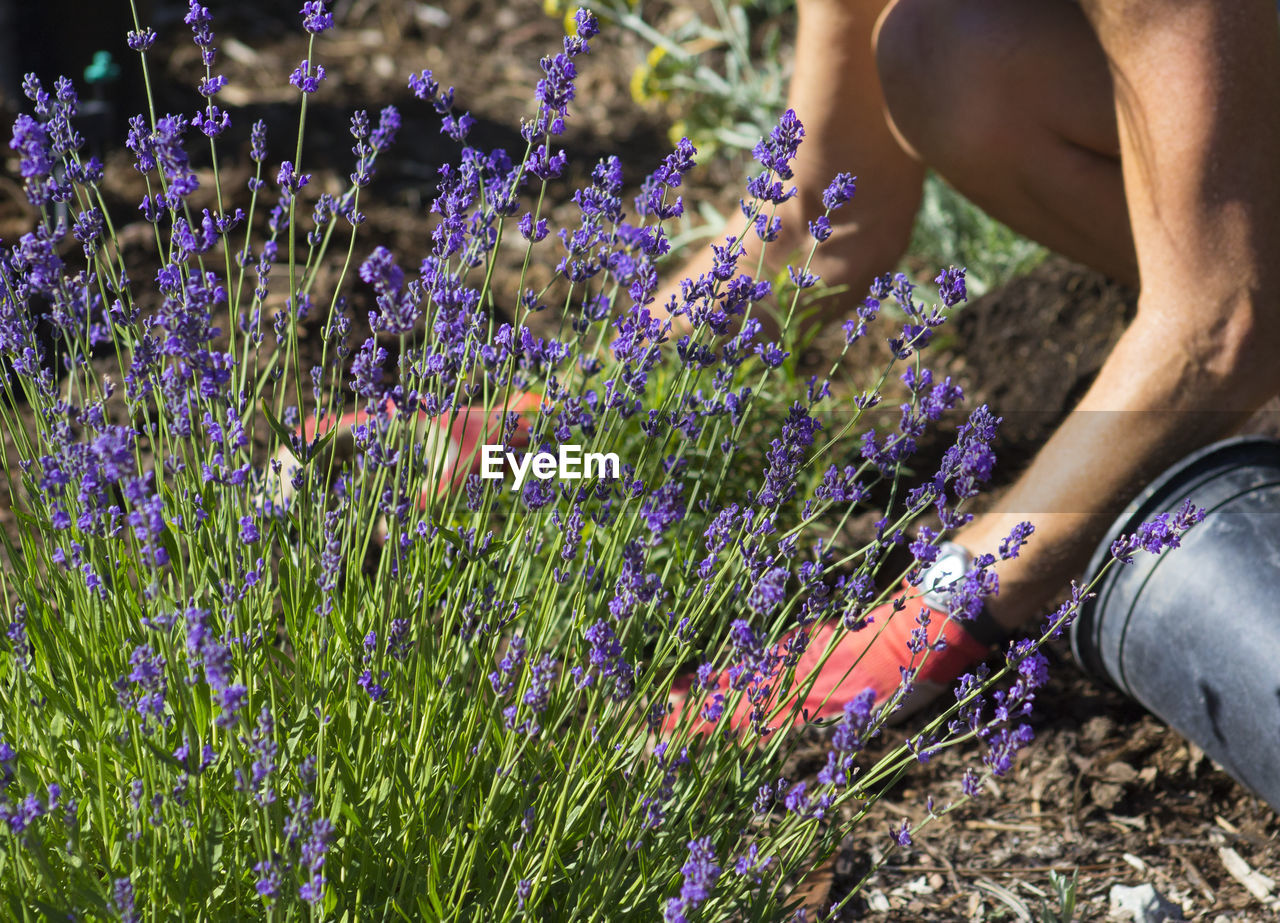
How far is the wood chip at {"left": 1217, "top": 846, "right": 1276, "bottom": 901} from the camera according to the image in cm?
170

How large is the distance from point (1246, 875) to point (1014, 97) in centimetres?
146

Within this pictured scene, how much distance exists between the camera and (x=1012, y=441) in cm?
280

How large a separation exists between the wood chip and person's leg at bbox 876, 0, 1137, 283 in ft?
4.05

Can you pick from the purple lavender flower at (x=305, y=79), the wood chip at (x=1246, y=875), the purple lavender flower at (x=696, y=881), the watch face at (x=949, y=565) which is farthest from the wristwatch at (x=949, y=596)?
the purple lavender flower at (x=305, y=79)

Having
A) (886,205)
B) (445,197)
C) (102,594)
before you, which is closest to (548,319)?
(886,205)

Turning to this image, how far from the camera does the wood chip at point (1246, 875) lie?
1.70 metres

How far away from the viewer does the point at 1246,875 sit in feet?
5.69

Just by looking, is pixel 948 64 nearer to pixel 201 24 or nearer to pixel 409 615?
pixel 201 24

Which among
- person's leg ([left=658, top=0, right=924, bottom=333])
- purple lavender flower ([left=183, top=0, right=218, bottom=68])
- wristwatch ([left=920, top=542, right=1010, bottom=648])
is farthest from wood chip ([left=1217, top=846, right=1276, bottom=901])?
purple lavender flower ([left=183, top=0, right=218, bottom=68])

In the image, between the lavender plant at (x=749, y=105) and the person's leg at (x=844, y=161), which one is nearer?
the person's leg at (x=844, y=161)

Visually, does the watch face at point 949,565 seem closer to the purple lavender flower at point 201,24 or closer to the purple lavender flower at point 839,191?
the purple lavender flower at point 839,191

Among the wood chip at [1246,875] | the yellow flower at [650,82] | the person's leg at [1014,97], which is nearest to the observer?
the wood chip at [1246,875]

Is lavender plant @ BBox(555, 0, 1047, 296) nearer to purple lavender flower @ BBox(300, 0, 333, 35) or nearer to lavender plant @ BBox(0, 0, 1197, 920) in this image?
lavender plant @ BBox(0, 0, 1197, 920)

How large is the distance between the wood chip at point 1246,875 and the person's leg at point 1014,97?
1.24 m
